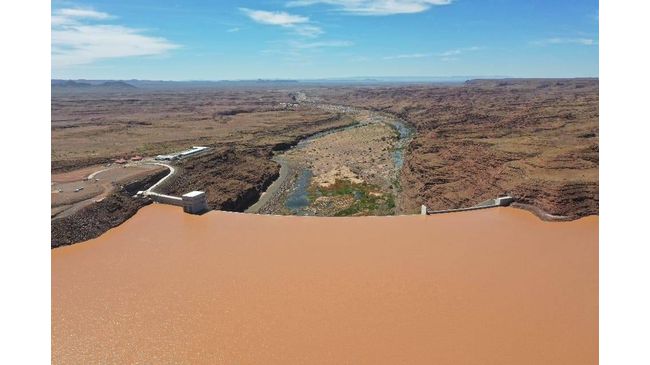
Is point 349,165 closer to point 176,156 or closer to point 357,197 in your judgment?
point 357,197

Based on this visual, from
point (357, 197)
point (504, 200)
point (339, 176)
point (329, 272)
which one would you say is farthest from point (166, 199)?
point (339, 176)

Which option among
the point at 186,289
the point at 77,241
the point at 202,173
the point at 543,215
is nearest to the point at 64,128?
the point at 202,173

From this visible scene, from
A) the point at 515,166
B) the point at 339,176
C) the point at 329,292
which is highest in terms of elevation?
the point at 515,166

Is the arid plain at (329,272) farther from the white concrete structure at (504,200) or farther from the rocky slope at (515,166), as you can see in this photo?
the white concrete structure at (504,200)

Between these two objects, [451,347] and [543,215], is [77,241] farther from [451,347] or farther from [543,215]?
[543,215]

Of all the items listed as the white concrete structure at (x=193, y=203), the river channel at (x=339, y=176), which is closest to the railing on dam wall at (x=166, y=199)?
the white concrete structure at (x=193, y=203)

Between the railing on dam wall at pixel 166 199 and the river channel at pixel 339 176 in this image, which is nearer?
the railing on dam wall at pixel 166 199

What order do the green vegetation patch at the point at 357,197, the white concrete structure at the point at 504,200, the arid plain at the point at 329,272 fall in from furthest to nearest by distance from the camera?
the green vegetation patch at the point at 357,197 → the white concrete structure at the point at 504,200 → the arid plain at the point at 329,272

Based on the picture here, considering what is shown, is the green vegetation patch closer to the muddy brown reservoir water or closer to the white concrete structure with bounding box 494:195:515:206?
the white concrete structure with bounding box 494:195:515:206

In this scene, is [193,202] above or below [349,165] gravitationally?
below
